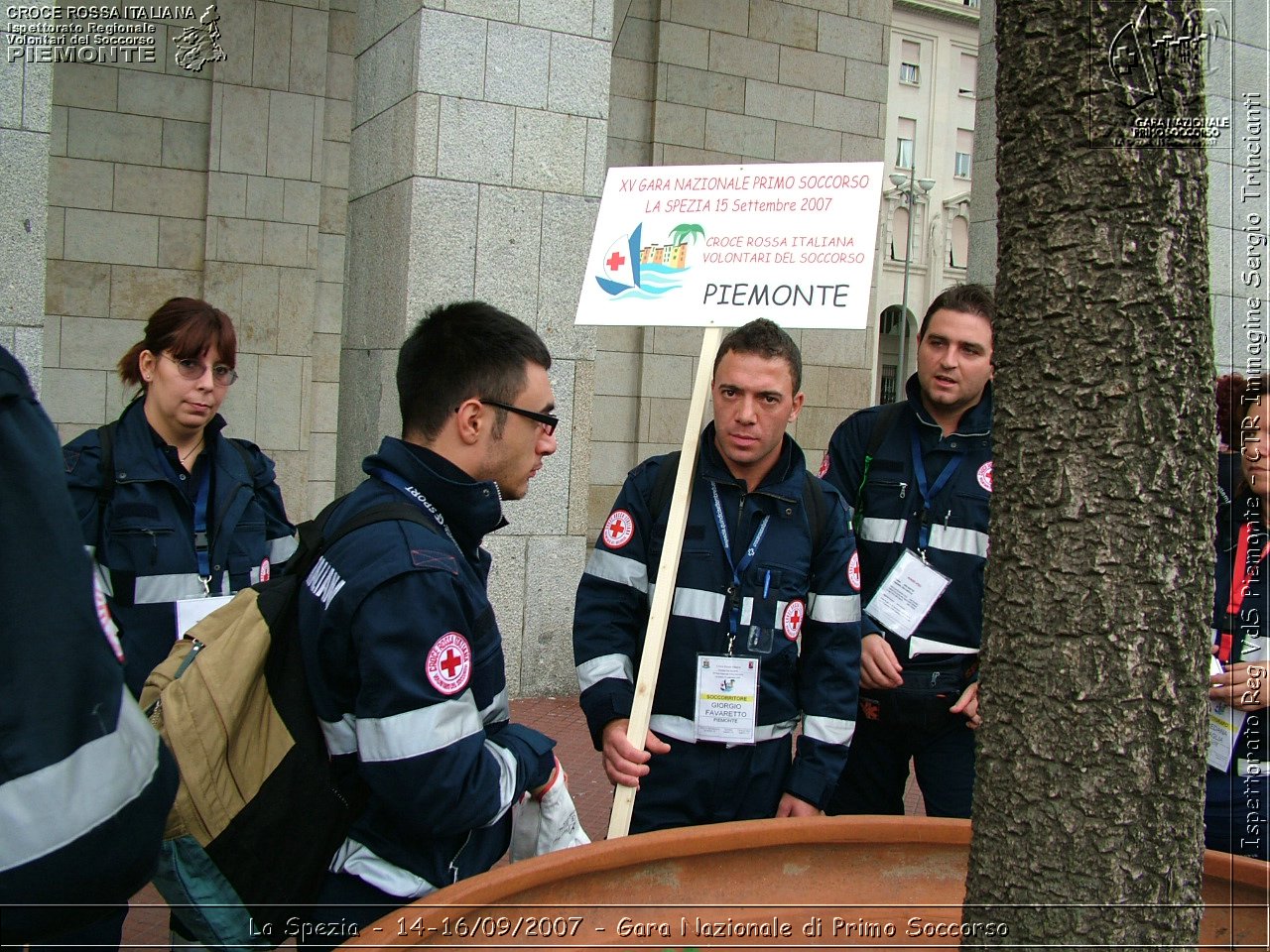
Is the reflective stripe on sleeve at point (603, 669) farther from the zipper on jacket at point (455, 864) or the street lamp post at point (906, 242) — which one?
the street lamp post at point (906, 242)

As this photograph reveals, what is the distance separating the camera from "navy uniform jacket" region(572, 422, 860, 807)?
3.00m

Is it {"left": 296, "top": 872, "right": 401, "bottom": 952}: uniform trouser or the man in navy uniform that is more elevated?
the man in navy uniform

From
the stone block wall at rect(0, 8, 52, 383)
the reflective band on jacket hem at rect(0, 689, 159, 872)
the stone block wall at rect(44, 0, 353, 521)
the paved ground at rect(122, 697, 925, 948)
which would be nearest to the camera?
the reflective band on jacket hem at rect(0, 689, 159, 872)

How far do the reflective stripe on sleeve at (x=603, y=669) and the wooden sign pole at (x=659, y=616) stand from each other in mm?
74

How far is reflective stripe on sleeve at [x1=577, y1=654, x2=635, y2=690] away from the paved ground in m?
1.30

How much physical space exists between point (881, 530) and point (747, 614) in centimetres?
75

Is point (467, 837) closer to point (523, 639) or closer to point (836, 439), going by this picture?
point (836, 439)

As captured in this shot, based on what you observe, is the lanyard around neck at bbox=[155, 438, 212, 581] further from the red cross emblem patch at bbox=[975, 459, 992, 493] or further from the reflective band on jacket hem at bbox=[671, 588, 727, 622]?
the red cross emblem patch at bbox=[975, 459, 992, 493]

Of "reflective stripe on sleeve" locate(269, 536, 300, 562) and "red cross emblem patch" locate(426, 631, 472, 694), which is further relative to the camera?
"reflective stripe on sleeve" locate(269, 536, 300, 562)

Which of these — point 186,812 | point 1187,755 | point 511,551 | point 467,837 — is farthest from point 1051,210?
point 511,551

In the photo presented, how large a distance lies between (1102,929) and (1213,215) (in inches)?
234

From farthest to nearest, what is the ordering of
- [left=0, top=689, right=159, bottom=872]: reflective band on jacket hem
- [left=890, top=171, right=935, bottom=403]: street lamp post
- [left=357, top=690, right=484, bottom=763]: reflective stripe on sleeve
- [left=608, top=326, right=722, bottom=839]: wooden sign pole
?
1. [left=890, top=171, right=935, bottom=403]: street lamp post
2. [left=608, top=326, right=722, bottom=839]: wooden sign pole
3. [left=357, top=690, right=484, bottom=763]: reflective stripe on sleeve
4. [left=0, top=689, right=159, bottom=872]: reflective band on jacket hem

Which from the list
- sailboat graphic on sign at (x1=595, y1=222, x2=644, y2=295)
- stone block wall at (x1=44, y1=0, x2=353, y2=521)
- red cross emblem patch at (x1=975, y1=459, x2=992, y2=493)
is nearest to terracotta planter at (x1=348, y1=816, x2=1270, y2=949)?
red cross emblem patch at (x1=975, y1=459, x2=992, y2=493)

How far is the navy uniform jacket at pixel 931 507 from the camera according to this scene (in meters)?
3.40
